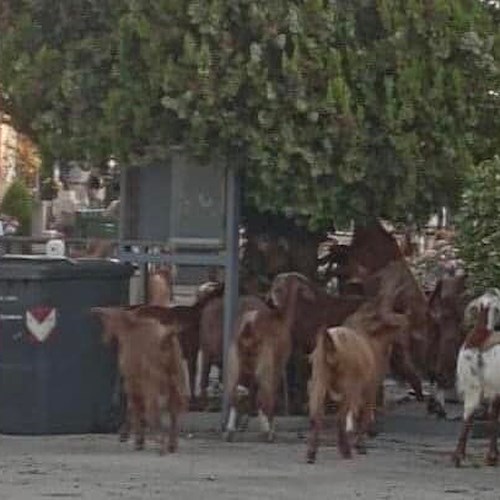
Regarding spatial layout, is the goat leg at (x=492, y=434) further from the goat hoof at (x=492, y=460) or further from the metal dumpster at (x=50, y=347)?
the metal dumpster at (x=50, y=347)

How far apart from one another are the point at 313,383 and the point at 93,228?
48.7 feet

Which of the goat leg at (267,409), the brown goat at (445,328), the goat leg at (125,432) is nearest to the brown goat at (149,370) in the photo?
the goat leg at (125,432)

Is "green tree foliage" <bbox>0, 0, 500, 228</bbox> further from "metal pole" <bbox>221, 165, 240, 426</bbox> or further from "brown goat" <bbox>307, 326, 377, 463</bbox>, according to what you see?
"brown goat" <bbox>307, 326, 377, 463</bbox>

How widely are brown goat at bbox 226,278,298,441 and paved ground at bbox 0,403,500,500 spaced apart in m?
0.41

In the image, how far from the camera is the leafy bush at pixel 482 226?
38.8ft

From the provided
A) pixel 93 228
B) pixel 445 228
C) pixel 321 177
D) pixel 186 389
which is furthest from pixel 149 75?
pixel 93 228

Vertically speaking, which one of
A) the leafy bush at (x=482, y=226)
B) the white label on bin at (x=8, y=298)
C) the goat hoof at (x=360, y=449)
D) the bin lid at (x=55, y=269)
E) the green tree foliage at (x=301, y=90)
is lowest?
the goat hoof at (x=360, y=449)

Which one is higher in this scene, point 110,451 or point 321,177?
point 321,177

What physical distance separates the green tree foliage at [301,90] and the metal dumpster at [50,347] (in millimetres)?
1061

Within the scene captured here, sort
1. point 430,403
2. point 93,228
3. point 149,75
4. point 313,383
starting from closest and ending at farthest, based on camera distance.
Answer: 1. point 313,383
2. point 149,75
3. point 430,403
4. point 93,228

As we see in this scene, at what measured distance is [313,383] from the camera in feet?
37.8

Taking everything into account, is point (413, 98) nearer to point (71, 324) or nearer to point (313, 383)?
point (313, 383)

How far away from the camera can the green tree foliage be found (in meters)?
12.1

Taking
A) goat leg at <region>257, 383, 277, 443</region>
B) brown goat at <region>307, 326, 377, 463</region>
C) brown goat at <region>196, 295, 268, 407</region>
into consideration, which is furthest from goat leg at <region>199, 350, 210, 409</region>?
brown goat at <region>307, 326, 377, 463</region>
